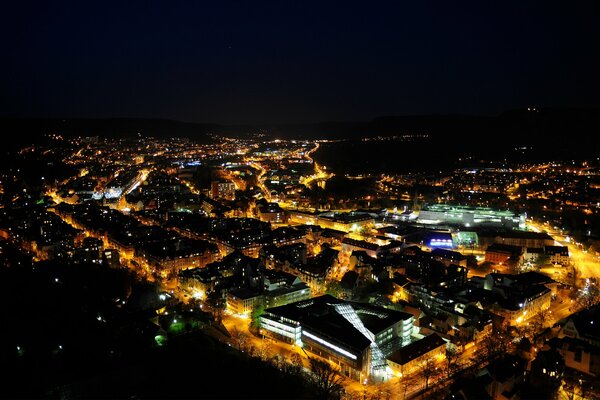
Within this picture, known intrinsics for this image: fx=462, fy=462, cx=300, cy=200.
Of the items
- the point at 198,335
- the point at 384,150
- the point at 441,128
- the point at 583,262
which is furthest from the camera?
the point at 441,128

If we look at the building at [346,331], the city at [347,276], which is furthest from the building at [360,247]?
the building at [346,331]

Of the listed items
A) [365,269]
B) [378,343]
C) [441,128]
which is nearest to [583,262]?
[365,269]

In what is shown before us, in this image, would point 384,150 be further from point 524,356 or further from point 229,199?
point 524,356

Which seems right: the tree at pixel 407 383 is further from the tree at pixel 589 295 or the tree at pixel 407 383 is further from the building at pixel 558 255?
the building at pixel 558 255

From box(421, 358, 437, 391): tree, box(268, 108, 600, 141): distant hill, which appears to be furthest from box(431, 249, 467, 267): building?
box(268, 108, 600, 141): distant hill

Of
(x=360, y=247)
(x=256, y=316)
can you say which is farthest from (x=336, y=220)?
(x=256, y=316)

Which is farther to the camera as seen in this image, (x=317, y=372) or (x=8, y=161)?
(x=8, y=161)
